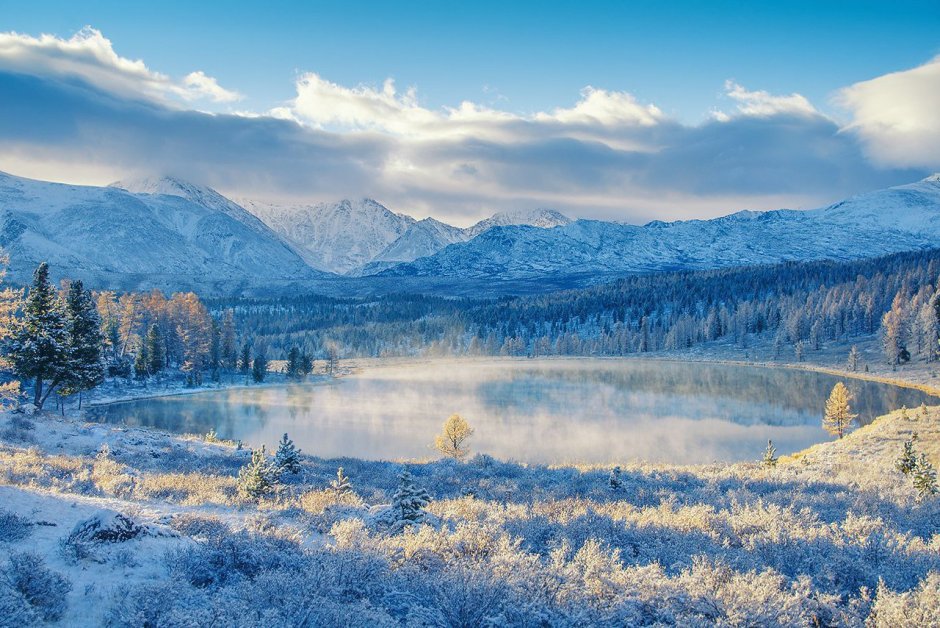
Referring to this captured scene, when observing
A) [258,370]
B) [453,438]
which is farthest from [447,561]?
[258,370]

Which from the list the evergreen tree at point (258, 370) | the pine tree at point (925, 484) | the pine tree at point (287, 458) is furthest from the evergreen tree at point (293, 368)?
the pine tree at point (925, 484)

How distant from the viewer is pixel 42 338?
4106cm

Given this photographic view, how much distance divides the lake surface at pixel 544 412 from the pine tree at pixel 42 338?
1486cm

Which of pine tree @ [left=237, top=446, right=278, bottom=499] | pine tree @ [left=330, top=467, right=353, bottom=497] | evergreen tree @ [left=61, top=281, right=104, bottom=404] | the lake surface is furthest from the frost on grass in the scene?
evergreen tree @ [left=61, top=281, right=104, bottom=404]

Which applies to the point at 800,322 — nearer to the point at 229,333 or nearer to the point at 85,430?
the point at 229,333

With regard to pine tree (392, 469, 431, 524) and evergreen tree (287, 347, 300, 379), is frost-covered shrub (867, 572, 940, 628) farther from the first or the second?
evergreen tree (287, 347, 300, 379)

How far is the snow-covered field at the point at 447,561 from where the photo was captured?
6203 mm

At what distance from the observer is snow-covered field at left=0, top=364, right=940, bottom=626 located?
6.20 meters

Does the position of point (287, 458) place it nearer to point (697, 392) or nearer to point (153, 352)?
point (697, 392)

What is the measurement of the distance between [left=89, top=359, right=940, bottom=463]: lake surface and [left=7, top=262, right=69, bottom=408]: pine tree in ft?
48.8

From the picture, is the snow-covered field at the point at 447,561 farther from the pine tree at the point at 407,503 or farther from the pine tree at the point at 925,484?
the pine tree at the point at 407,503

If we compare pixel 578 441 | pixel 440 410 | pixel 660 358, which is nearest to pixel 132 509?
pixel 578 441

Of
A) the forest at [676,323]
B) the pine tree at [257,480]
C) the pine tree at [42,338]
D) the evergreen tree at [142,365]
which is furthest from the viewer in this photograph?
the forest at [676,323]

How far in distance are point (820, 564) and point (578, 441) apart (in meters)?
38.0
